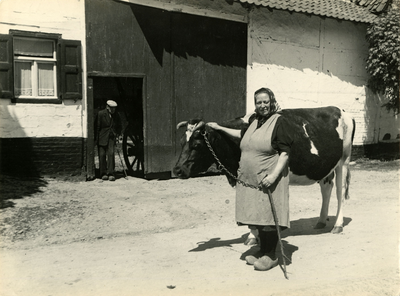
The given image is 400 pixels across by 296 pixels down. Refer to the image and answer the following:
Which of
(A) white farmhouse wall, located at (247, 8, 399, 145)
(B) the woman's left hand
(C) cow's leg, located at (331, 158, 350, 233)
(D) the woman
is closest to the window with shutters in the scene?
(A) white farmhouse wall, located at (247, 8, 399, 145)

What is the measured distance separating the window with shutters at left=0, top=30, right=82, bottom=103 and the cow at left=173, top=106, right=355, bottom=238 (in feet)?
16.1

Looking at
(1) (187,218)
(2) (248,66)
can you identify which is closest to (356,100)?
(2) (248,66)

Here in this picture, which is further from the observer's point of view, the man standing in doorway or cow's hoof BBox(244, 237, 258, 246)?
the man standing in doorway

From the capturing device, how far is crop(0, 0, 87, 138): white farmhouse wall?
902cm

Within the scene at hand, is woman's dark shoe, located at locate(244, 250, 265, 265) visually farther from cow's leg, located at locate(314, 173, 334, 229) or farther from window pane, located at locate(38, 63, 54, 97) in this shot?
window pane, located at locate(38, 63, 54, 97)

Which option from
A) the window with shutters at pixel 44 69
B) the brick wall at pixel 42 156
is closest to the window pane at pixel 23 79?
the window with shutters at pixel 44 69

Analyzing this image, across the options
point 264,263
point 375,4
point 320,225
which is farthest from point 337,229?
point 375,4

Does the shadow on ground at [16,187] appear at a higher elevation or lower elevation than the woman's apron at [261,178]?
lower

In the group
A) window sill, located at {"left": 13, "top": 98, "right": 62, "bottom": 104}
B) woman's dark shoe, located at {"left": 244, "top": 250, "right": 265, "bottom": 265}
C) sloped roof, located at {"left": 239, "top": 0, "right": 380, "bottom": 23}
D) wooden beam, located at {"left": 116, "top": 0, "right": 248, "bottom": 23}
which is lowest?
woman's dark shoe, located at {"left": 244, "top": 250, "right": 265, "bottom": 265}

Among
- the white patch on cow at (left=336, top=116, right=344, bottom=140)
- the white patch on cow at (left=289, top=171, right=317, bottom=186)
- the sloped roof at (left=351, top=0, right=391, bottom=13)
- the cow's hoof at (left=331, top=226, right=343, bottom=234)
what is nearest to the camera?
the white patch on cow at (left=289, top=171, right=317, bottom=186)

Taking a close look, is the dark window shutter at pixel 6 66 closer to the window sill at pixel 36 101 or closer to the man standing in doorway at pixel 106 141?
the window sill at pixel 36 101

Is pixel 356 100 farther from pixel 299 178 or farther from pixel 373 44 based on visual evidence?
pixel 299 178

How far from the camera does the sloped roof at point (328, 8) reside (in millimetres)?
12164

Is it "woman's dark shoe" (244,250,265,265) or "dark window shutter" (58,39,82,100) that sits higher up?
"dark window shutter" (58,39,82,100)
